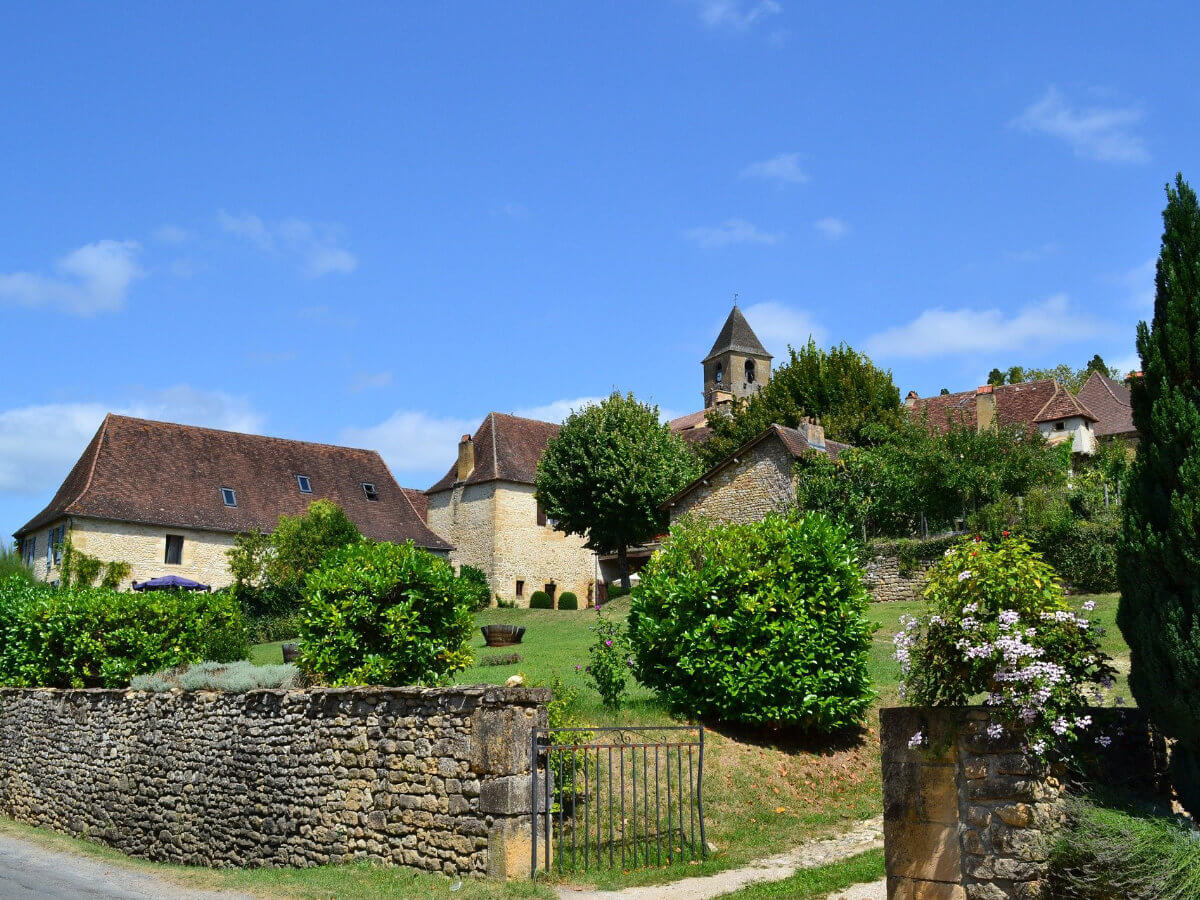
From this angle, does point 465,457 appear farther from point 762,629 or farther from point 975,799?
point 975,799

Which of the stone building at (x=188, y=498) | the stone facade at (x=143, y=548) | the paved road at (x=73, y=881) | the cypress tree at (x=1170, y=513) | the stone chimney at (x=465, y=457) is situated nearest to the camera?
the cypress tree at (x=1170, y=513)

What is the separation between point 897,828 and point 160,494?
37995 mm

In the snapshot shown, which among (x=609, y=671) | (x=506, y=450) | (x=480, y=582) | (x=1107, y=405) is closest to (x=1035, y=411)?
(x=1107, y=405)

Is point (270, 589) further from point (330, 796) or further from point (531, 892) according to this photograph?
point (531, 892)

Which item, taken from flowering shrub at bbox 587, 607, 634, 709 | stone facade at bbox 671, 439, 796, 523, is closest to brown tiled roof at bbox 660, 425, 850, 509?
stone facade at bbox 671, 439, 796, 523

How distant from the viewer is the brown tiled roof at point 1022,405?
141 feet

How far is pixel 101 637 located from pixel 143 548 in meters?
23.3

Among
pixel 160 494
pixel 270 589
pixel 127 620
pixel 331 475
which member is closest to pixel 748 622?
pixel 127 620

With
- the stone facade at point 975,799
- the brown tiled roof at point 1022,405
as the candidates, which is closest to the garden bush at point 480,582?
the stone facade at point 975,799

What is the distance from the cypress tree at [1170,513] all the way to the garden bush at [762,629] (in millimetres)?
6293

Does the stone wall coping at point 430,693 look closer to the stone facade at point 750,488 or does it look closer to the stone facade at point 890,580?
the stone facade at point 890,580

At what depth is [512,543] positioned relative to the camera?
47500mm

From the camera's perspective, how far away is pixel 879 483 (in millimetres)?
31031

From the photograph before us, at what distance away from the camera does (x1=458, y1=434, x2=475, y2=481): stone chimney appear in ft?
163
